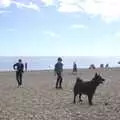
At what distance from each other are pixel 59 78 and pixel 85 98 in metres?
6.35

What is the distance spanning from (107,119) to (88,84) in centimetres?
407

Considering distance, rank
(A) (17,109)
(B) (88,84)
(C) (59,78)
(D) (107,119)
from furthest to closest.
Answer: (C) (59,78), (B) (88,84), (A) (17,109), (D) (107,119)

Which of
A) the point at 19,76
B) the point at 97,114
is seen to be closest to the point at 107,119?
the point at 97,114

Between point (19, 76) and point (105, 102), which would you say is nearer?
point (105, 102)

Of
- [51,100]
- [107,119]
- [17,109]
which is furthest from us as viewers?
[51,100]

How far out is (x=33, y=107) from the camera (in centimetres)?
1591

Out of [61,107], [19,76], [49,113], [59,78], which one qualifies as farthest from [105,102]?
[19,76]

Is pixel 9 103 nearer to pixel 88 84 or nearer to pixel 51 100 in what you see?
pixel 51 100

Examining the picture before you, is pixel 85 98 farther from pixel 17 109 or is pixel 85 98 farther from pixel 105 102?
pixel 17 109

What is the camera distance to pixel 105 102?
57.1ft

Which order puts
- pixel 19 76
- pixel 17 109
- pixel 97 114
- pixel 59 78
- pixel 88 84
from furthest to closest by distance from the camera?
1. pixel 19 76
2. pixel 59 78
3. pixel 88 84
4. pixel 17 109
5. pixel 97 114

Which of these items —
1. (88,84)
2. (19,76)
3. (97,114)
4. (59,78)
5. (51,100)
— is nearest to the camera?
(97,114)

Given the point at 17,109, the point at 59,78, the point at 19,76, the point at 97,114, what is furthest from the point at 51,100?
the point at 19,76

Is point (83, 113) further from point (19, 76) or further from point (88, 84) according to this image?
point (19, 76)
